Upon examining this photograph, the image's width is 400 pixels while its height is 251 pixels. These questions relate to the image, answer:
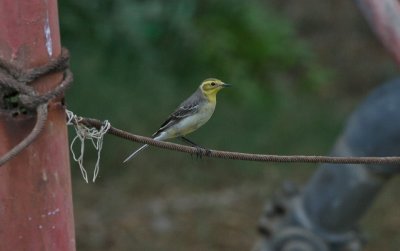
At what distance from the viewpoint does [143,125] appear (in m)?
9.28

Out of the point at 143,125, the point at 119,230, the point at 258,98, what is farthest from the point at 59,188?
the point at 258,98

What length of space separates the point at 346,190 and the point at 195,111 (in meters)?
2.44

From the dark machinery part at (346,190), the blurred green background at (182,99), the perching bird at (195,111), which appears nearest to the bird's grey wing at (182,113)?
the perching bird at (195,111)

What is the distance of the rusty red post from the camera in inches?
121

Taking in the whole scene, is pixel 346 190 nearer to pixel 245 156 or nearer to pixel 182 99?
pixel 182 99

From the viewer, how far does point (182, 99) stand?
939 cm

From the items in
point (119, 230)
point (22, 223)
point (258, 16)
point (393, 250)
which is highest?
point (22, 223)

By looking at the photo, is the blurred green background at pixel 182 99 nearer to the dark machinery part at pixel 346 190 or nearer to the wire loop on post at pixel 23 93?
the dark machinery part at pixel 346 190

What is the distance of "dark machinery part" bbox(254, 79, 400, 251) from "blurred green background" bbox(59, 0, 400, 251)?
57.9 inches

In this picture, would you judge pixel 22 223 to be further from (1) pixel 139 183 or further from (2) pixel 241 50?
(2) pixel 241 50

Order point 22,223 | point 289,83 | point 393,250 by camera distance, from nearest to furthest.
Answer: point 22,223 < point 393,250 < point 289,83

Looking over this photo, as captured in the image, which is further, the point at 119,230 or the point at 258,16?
the point at 258,16

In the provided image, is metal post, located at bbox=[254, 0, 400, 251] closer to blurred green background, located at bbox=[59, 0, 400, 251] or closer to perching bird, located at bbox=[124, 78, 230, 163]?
blurred green background, located at bbox=[59, 0, 400, 251]

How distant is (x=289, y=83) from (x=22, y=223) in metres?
7.58
